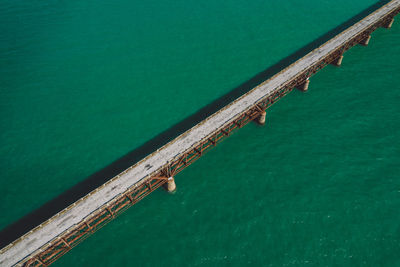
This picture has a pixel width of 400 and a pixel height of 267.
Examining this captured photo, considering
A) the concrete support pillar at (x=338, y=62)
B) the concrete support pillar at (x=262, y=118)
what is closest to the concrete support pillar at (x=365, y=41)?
the concrete support pillar at (x=338, y=62)

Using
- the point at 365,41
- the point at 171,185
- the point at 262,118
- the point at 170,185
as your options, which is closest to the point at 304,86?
the point at 262,118

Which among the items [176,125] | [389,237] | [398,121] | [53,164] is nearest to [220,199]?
[176,125]

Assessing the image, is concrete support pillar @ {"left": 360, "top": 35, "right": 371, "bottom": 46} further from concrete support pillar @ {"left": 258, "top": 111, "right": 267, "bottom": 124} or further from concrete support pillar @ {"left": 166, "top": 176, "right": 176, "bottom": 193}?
concrete support pillar @ {"left": 166, "top": 176, "right": 176, "bottom": 193}

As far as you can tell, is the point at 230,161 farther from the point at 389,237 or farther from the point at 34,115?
the point at 34,115

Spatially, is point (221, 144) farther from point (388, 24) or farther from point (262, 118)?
point (388, 24)

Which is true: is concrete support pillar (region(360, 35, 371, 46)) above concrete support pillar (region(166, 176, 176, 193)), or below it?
above

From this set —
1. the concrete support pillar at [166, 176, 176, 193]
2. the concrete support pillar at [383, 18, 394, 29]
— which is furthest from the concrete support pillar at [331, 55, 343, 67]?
the concrete support pillar at [166, 176, 176, 193]

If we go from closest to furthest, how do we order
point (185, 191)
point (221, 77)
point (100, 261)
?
point (100, 261) < point (185, 191) < point (221, 77)
